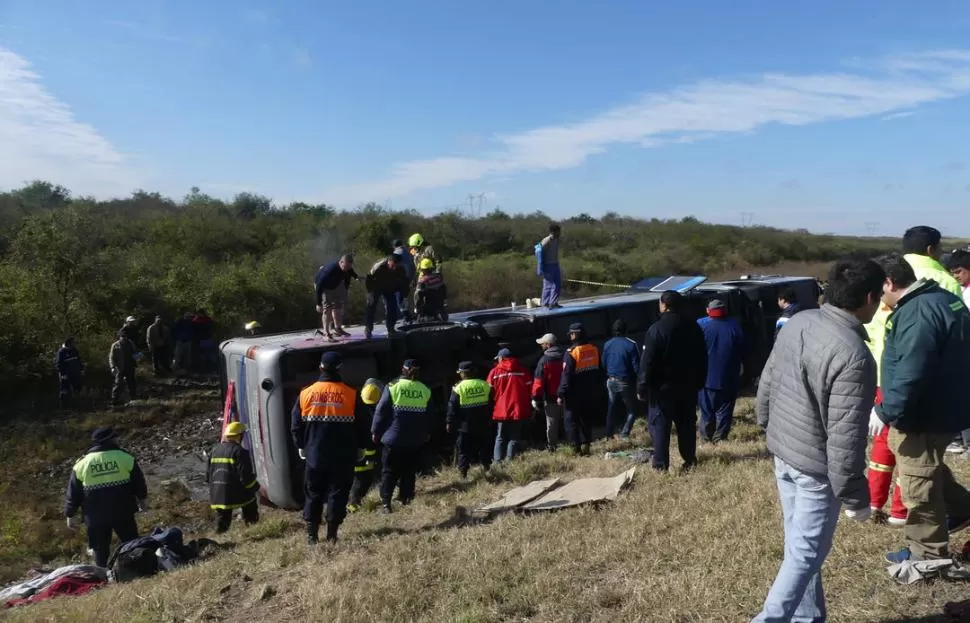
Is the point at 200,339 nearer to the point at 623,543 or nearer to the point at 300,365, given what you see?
the point at 300,365

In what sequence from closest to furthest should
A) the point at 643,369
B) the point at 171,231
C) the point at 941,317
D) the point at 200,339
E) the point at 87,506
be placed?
the point at 941,317, the point at 643,369, the point at 87,506, the point at 200,339, the point at 171,231

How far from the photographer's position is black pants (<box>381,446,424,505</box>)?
6.59m

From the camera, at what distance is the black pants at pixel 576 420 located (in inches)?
311

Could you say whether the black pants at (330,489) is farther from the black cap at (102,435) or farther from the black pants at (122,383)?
the black pants at (122,383)

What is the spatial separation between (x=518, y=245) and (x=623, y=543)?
3328cm

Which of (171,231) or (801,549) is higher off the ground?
(171,231)

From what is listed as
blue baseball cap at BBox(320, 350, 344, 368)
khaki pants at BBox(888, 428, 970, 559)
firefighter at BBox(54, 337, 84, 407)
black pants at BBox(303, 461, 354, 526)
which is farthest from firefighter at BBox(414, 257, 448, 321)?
firefighter at BBox(54, 337, 84, 407)

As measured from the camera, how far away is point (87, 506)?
254 inches

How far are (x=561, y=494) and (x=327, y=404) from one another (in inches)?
81.3

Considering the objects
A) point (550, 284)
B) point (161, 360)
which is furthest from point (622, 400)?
point (161, 360)

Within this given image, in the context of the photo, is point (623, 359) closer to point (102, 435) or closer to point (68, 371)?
point (102, 435)

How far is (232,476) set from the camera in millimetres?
7008

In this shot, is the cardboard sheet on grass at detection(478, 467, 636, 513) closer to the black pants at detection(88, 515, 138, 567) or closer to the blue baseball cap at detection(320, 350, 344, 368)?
the blue baseball cap at detection(320, 350, 344, 368)

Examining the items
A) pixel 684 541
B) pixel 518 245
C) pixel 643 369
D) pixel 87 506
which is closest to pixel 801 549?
pixel 684 541
